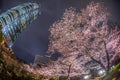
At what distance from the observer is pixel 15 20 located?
1609 cm

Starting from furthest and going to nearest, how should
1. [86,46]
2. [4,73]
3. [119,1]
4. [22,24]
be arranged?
[22,24], [86,46], [119,1], [4,73]

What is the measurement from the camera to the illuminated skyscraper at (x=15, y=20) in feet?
44.8

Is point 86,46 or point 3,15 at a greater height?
point 3,15

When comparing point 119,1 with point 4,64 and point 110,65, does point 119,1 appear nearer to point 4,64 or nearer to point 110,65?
point 110,65

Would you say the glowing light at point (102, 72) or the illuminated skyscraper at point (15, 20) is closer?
the glowing light at point (102, 72)

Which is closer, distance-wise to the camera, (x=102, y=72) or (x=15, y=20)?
(x=102, y=72)

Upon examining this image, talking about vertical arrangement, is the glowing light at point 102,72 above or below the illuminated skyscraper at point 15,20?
below

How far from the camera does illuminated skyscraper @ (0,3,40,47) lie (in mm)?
13656

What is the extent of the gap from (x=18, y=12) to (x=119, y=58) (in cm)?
917

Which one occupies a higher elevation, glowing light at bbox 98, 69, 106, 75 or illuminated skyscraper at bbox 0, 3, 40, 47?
illuminated skyscraper at bbox 0, 3, 40, 47

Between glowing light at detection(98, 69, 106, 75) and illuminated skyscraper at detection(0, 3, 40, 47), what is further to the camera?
illuminated skyscraper at detection(0, 3, 40, 47)

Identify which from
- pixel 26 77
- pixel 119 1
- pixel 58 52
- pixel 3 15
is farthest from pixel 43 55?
pixel 26 77

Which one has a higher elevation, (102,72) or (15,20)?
(15,20)

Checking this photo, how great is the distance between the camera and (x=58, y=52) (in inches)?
596
